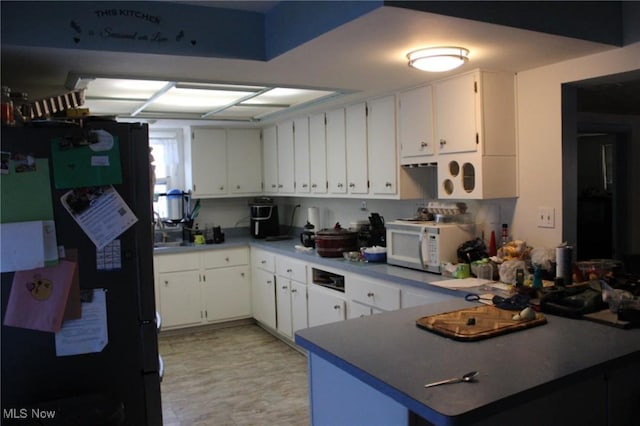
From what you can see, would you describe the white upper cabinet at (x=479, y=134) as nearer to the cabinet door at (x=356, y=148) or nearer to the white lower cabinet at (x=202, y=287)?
the cabinet door at (x=356, y=148)

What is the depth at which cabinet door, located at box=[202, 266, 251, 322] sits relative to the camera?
5.37 m

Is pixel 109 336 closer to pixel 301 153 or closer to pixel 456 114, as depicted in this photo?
pixel 456 114

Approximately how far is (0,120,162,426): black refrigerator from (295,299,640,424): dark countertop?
75 centimetres

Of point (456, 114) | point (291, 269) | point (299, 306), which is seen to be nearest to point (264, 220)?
point (291, 269)

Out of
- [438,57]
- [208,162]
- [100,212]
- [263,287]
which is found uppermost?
[438,57]

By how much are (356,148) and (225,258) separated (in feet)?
6.58

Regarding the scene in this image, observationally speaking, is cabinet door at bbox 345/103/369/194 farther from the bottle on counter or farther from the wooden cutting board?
the wooden cutting board

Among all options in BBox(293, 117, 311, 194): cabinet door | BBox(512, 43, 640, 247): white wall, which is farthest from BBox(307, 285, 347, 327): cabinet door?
BBox(512, 43, 640, 247): white wall

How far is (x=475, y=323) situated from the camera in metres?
2.13

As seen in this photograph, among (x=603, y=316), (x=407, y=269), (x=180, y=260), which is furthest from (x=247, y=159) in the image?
(x=603, y=316)

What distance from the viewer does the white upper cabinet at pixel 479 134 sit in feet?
10.3

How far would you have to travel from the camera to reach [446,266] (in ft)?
10.7

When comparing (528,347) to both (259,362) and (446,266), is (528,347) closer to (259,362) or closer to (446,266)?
(446,266)
